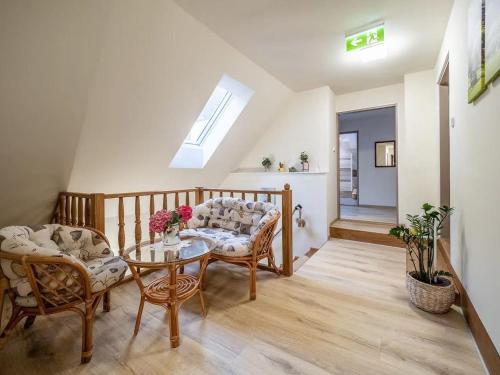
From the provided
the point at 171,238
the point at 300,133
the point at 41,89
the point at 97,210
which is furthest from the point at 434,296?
the point at 41,89

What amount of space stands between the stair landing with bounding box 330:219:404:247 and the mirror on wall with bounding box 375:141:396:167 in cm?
248

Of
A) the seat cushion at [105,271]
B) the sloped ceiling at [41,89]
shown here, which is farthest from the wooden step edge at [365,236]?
the sloped ceiling at [41,89]

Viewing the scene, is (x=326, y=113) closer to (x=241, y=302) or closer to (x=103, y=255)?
(x=241, y=302)

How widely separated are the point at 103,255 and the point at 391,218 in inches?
189

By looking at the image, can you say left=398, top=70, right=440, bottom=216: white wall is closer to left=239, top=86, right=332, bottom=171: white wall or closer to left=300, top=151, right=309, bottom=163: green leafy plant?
left=239, top=86, right=332, bottom=171: white wall

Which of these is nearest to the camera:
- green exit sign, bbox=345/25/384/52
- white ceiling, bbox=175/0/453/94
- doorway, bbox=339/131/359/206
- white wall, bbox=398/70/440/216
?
white ceiling, bbox=175/0/453/94

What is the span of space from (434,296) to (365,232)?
194 cm

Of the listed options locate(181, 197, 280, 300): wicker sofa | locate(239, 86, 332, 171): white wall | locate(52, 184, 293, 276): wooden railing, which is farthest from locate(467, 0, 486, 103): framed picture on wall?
locate(239, 86, 332, 171): white wall

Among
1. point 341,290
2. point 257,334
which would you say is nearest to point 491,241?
point 341,290

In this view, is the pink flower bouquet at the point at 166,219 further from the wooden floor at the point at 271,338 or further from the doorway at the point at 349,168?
the doorway at the point at 349,168

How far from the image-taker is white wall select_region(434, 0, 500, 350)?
1.29m

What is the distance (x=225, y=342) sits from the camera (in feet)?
5.35

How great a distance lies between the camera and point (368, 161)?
623 cm

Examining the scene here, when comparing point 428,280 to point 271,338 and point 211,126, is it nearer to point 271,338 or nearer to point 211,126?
point 271,338
